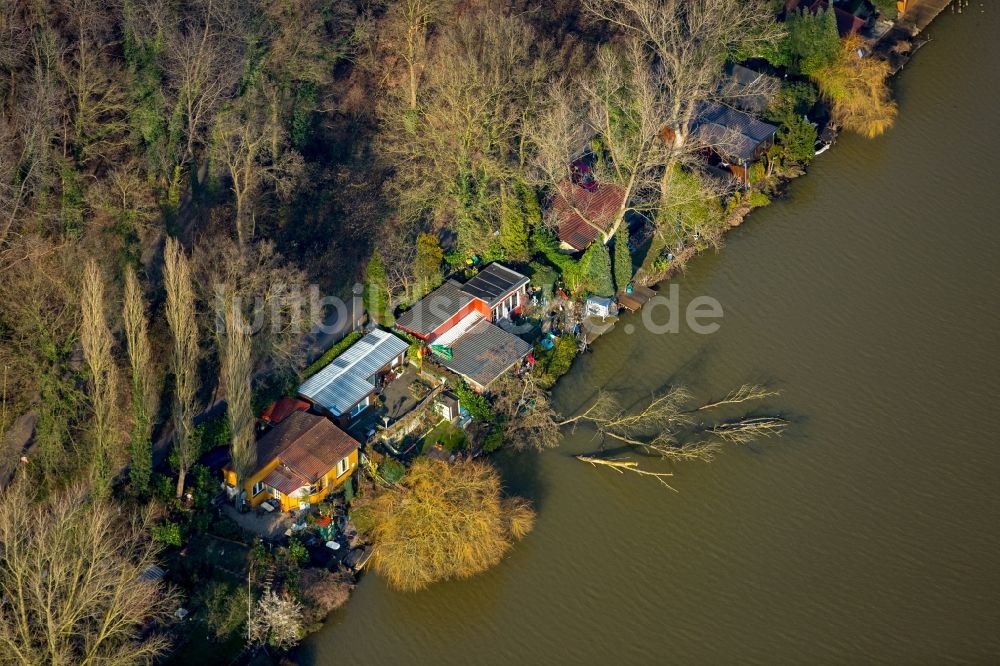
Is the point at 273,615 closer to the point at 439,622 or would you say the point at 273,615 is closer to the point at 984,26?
the point at 439,622

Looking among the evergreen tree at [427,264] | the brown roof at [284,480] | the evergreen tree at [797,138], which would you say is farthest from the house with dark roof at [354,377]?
the evergreen tree at [797,138]

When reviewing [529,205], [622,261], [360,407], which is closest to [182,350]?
[360,407]


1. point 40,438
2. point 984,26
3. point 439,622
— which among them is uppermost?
point 984,26

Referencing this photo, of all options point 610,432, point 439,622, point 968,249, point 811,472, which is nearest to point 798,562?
point 811,472

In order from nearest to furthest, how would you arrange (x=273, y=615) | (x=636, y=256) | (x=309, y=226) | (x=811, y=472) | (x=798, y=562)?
(x=273, y=615)
(x=798, y=562)
(x=811, y=472)
(x=309, y=226)
(x=636, y=256)

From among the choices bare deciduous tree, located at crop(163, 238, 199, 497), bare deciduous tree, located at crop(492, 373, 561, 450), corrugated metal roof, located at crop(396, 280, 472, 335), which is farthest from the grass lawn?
bare deciduous tree, located at crop(163, 238, 199, 497)

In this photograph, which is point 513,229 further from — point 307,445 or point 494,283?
point 307,445
